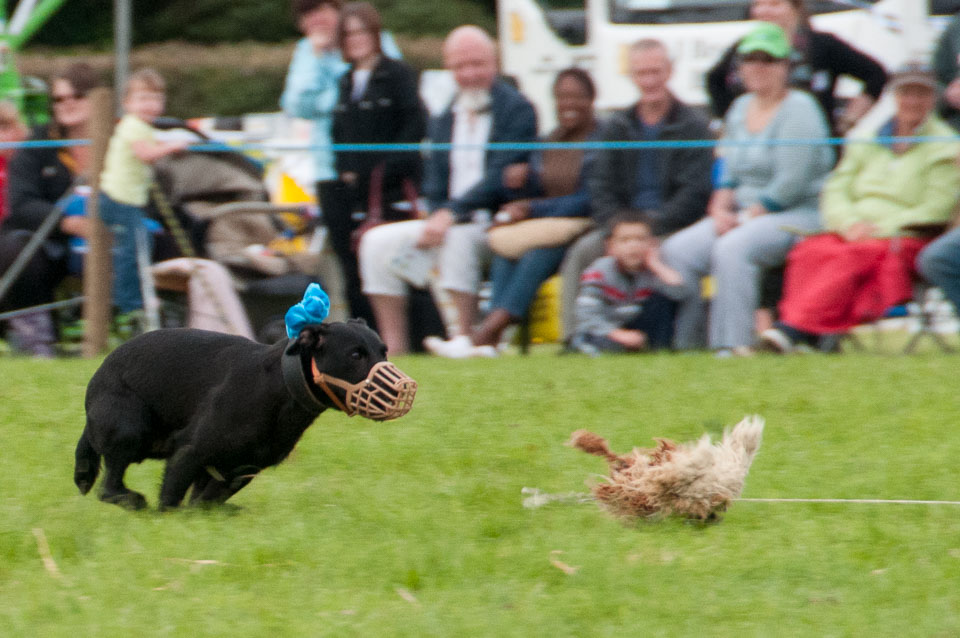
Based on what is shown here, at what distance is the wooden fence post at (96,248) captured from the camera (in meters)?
8.93

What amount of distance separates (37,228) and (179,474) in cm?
540

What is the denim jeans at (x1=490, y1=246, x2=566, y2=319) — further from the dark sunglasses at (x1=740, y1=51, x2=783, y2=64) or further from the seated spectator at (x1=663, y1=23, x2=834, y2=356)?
the dark sunglasses at (x1=740, y1=51, x2=783, y2=64)

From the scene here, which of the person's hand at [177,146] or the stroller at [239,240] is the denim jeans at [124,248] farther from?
the person's hand at [177,146]

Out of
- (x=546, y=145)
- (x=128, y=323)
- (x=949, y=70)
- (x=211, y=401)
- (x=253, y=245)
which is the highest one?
(x=949, y=70)

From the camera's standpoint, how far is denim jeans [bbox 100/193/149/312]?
29.5 feet

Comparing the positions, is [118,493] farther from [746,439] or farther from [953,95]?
[953,95]

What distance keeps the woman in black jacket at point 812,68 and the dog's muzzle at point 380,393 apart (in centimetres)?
576

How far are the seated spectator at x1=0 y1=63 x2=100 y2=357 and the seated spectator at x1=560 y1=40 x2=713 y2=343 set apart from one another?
131 inches

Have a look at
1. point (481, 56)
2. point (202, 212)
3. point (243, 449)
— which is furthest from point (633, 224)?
point (243, 449)

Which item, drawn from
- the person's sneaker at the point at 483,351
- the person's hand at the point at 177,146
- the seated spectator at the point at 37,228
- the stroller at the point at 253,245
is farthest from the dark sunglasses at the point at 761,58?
the seated spectator at the point at 37,228

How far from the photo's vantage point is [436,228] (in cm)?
911

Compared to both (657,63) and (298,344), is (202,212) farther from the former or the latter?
(298,344)

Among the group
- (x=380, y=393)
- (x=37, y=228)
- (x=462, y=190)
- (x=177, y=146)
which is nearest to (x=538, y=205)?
(x=462, y=190)

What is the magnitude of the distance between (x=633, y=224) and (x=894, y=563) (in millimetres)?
4760
